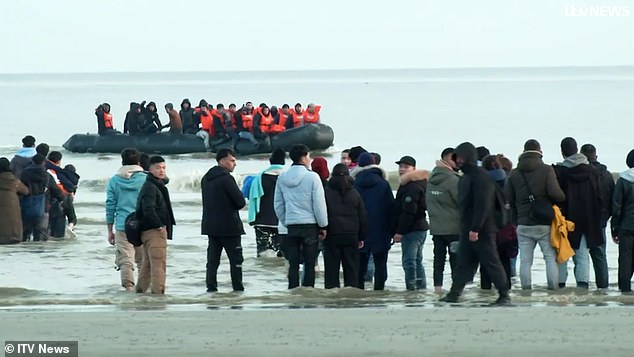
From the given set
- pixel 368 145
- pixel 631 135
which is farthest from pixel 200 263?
pixel 631 135

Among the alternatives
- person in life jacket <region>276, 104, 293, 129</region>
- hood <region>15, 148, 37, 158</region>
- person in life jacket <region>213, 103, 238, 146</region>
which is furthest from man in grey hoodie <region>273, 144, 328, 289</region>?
person in life jacket <region>276, 104, 293, 129</region>

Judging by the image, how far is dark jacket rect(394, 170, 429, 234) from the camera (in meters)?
13.4

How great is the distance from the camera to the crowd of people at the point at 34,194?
17062 millimetres

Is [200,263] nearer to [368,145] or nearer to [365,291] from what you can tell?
[365,291]

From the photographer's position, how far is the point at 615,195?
42.6 feet

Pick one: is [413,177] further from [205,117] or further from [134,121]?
[134,121]

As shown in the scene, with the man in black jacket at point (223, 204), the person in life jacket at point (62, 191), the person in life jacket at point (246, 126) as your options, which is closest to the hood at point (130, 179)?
the man in black jacket at point (223, 204)

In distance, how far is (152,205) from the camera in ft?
42.4

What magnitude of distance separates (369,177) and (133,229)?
230 centimetres

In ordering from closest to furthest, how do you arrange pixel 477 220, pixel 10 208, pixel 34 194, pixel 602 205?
pixel 477 220 < pixel 602 205 < pixel 10 208 < pixel 34 194

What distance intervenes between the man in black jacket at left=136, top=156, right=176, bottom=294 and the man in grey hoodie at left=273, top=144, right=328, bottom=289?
1069 millimetres

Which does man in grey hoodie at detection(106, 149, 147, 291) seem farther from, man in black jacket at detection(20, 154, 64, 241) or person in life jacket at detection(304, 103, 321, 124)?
person in life jacket at detection(304, 103, 321, 124)

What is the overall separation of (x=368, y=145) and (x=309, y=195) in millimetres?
58563

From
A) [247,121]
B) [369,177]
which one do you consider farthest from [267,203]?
[247,121]
